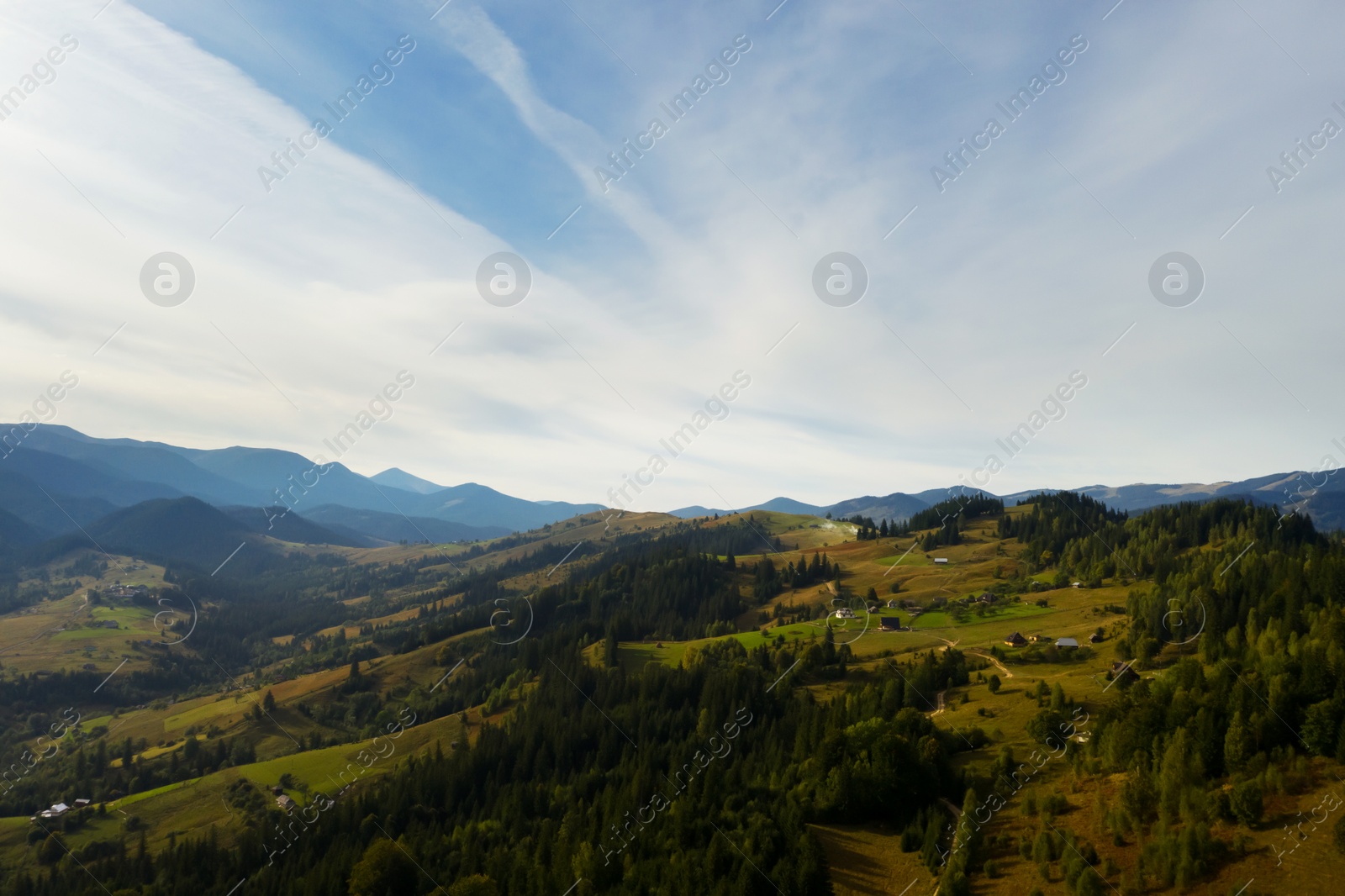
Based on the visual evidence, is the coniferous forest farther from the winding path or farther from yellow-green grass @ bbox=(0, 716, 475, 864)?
yellow-green grass @ bbox=(0, 716, 475, 864)

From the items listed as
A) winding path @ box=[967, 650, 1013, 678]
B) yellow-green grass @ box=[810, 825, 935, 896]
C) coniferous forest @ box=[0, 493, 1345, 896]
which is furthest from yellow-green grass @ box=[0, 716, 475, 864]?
winding path @ box=[967, 650, 1013, 678]

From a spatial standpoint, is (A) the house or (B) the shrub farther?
(A) the house

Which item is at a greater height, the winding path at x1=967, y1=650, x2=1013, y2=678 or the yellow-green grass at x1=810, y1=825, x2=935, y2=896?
the winding path at x1=967, y1=650, x2=1013, y2=678

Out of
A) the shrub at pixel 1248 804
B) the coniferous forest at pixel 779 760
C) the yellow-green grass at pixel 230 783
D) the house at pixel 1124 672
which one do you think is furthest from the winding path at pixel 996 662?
the yellow-green grass at pixel 230 783

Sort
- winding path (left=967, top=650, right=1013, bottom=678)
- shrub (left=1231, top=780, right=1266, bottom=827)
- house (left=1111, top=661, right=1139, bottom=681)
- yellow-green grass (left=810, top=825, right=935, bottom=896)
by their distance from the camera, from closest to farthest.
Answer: shrub (left=1231, top=780, right=1266, bottom=827) < yellow-green grass (left=810, top=825, right=935, bottom=896) < house (left=1111, top=661, right=1139, bottom=681) < winding path (left=967, top=650, right=1013, bottom=678)

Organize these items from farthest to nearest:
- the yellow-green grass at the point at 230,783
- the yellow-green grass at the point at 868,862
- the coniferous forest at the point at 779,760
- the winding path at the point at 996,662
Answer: the yellow-green grass at the point at 230,783
the winding path at the point at 996,662
the yellow-green grass at the point at 868,862
the coniferous forest at the point at 779,760

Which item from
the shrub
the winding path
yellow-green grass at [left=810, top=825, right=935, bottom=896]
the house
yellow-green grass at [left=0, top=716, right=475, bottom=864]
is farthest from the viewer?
yellow-green grass at [left=0, top=716, right=475, bottom=864]

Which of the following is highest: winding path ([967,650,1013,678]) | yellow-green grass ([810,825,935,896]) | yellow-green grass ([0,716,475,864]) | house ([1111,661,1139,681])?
house ([1111,661,1139,681])

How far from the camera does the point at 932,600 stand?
177375 millimetres

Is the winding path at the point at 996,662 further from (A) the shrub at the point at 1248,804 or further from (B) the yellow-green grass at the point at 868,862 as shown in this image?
(A) the shrub at the point at 1248,804

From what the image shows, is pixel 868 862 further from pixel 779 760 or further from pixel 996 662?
pixel 996 662

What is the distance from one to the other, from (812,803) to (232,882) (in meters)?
92.6

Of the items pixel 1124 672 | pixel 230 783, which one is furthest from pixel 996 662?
pixel 230 783

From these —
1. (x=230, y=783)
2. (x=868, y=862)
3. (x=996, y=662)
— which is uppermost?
(x=996, y=662)
